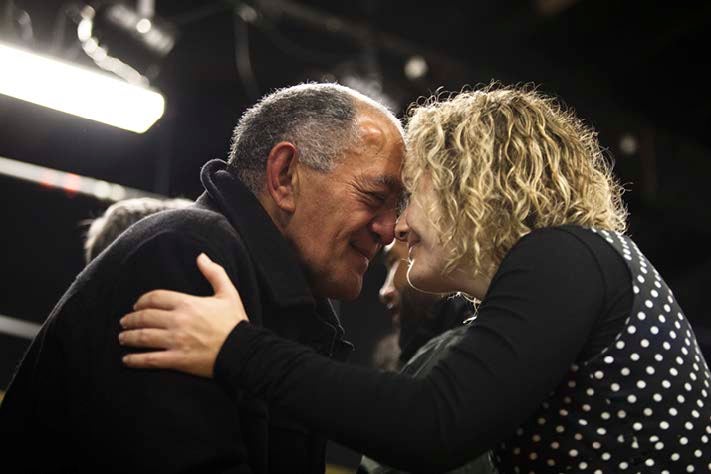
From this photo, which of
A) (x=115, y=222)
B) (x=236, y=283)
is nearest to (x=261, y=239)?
(x=236, y=283)

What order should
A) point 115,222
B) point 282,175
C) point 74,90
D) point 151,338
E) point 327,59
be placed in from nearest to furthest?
point 151,338 < point 282,175 < point 115,222 < point 74,90 < point 327,59

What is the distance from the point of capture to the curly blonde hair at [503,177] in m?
1.51

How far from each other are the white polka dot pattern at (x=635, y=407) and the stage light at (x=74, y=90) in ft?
9.32

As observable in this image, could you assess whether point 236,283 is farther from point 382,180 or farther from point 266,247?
point 382,180

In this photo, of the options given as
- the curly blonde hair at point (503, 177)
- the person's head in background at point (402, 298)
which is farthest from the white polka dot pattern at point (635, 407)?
the person's head in background at point (402, 298)

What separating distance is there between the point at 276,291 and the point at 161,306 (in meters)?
0.29

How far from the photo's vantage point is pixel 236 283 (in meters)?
1.47

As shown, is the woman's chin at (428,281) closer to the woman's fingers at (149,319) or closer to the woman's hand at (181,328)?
the woman's hand at (181,328)

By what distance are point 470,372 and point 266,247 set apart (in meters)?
0.58

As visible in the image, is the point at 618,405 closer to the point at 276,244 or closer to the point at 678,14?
the point at 276,244

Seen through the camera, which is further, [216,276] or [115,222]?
[115,222]

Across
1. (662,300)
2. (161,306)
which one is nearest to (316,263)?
(161,306)

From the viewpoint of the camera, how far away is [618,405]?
1.33 metres

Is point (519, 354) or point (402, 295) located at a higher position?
point (519, 354)
